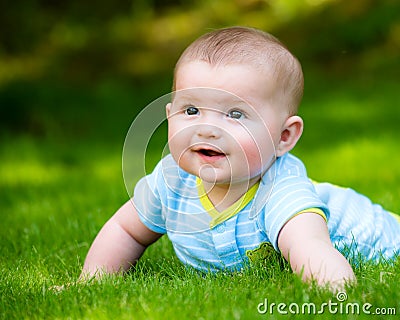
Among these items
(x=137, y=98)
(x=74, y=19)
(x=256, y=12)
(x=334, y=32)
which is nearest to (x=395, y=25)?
(x=334, y=32)

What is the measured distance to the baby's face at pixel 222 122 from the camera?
225cm

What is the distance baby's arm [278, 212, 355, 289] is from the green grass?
0.16 feet

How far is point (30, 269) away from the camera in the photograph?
262 cm

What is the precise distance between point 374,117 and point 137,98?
239 centimetres

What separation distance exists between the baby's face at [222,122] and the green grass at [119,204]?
1.07 ft

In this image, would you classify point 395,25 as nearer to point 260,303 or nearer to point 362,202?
point 362,202

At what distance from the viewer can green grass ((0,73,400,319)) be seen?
6.61ft

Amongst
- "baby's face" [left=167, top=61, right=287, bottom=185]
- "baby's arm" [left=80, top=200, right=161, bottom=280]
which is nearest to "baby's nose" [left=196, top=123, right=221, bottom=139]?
"baby's face" [left=167, top=61, right=287, bottom=185]

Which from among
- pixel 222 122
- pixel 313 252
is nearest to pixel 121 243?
pixel 222 122

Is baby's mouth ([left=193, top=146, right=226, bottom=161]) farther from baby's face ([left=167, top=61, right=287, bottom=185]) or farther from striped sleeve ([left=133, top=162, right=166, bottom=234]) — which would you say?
striped sleeve ([left=133, top=162, right=166, bottom=234])

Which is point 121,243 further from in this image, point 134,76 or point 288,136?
point 134,76

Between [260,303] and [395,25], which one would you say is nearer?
[260,303]

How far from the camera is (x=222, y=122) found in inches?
88.4

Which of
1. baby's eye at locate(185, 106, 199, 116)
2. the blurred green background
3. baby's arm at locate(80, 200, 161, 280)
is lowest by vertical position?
the blurred green background
